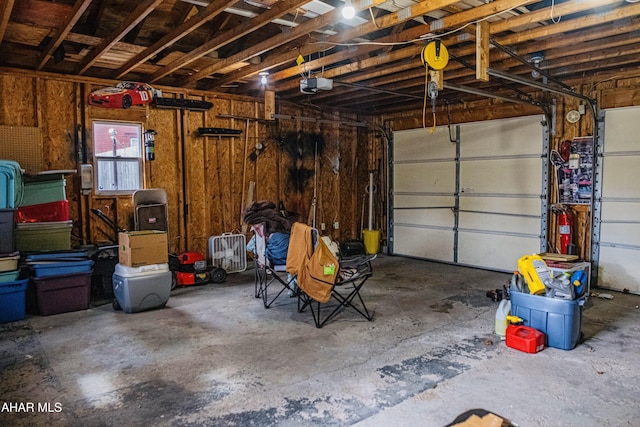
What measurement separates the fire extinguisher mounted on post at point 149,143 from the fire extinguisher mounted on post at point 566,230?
565cm

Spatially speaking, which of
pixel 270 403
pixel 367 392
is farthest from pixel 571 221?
pixel 270 403

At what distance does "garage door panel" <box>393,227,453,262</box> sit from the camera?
292 inches

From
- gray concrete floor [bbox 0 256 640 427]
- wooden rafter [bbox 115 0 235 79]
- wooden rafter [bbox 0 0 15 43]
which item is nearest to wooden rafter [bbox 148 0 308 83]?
wooden rafter [bbox 115 0 235 79]

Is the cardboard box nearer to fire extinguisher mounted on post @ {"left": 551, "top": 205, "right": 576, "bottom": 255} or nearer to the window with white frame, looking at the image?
the window with white frame

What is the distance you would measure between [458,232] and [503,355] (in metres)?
3.96

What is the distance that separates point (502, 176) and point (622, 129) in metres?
1.63

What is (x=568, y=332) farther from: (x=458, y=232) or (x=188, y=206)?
(x=188, y=206)

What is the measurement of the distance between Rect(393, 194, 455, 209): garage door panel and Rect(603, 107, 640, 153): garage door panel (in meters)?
2.39

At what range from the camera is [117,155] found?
581cm

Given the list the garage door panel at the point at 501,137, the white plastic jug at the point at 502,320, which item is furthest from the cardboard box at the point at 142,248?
the garage door panel at the point at 501,137

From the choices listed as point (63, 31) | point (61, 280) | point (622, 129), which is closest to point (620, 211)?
point (622, 129)

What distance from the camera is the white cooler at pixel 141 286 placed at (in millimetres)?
4438

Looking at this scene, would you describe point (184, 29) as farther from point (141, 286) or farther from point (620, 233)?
point (620, 233)

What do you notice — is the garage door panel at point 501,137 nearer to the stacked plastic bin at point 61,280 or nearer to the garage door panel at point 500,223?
the garage door panel at point 500,223
